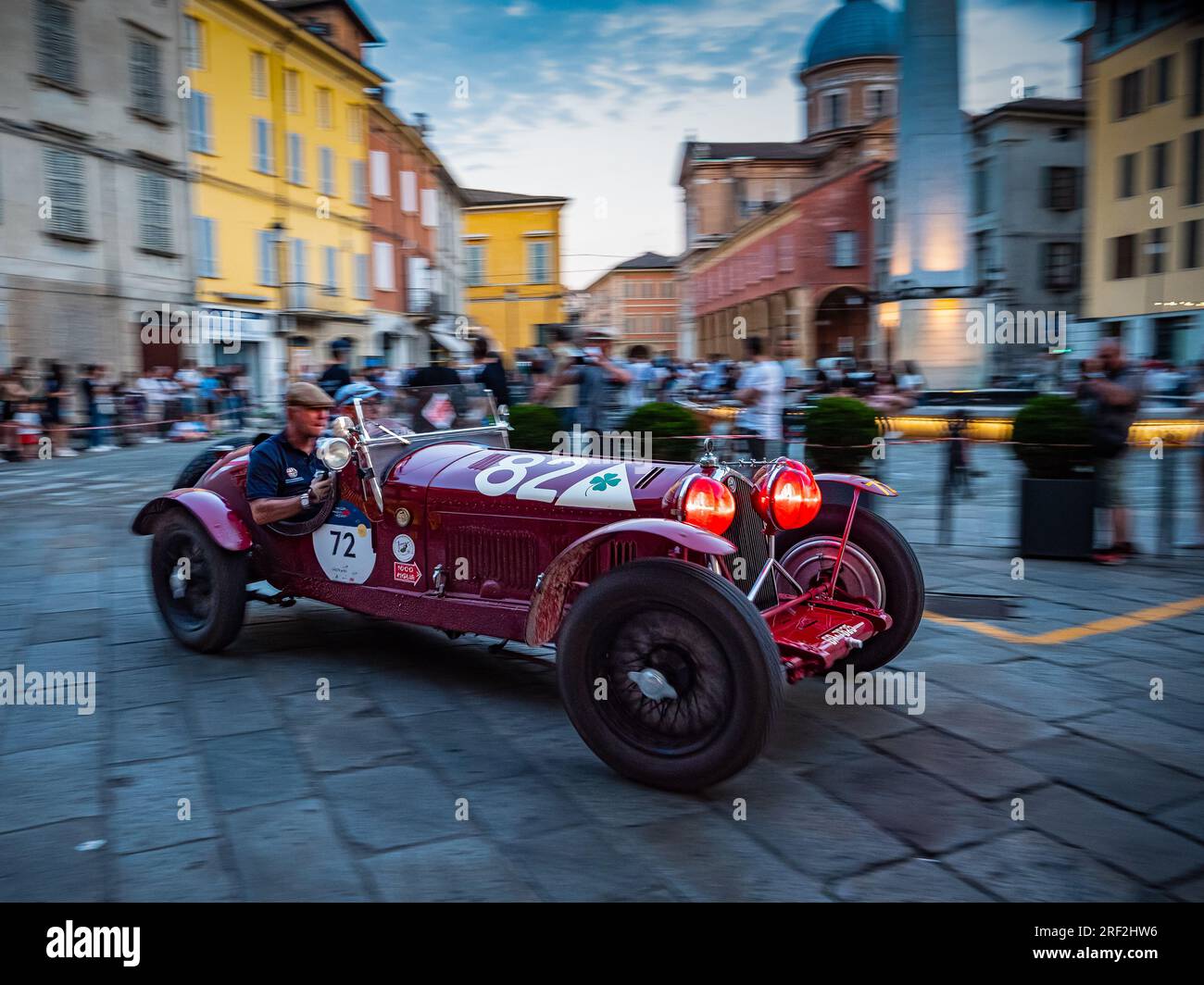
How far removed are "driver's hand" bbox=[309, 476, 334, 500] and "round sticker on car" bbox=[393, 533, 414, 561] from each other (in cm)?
45

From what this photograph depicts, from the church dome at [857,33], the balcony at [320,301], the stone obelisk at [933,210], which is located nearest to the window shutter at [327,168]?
the balcony at [320,301]

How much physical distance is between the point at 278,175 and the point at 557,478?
2659 cm

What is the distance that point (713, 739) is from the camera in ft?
10.3

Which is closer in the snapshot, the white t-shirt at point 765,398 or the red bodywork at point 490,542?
the red bodywork at point 490,542

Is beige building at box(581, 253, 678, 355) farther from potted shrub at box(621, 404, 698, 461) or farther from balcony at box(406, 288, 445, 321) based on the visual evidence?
potted shrub at box(621, 404, 698, 461)

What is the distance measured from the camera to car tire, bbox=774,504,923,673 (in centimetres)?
429

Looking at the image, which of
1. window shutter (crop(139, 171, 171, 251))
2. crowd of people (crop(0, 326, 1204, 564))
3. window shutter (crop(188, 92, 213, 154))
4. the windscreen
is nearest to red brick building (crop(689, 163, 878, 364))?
crowd of people (crop(0, 326, 1204, 564))

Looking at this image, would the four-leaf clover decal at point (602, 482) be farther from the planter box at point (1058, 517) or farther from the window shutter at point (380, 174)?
the window shutter at point (380, 174)

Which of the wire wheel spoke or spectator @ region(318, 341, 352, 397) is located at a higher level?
spectator @ region(318, 341, 352, 397)

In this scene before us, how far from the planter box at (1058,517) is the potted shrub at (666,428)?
8.14ft

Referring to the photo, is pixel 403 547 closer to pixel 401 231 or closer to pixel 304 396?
pixel 304 396

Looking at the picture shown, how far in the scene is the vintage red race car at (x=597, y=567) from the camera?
10.5 feet
